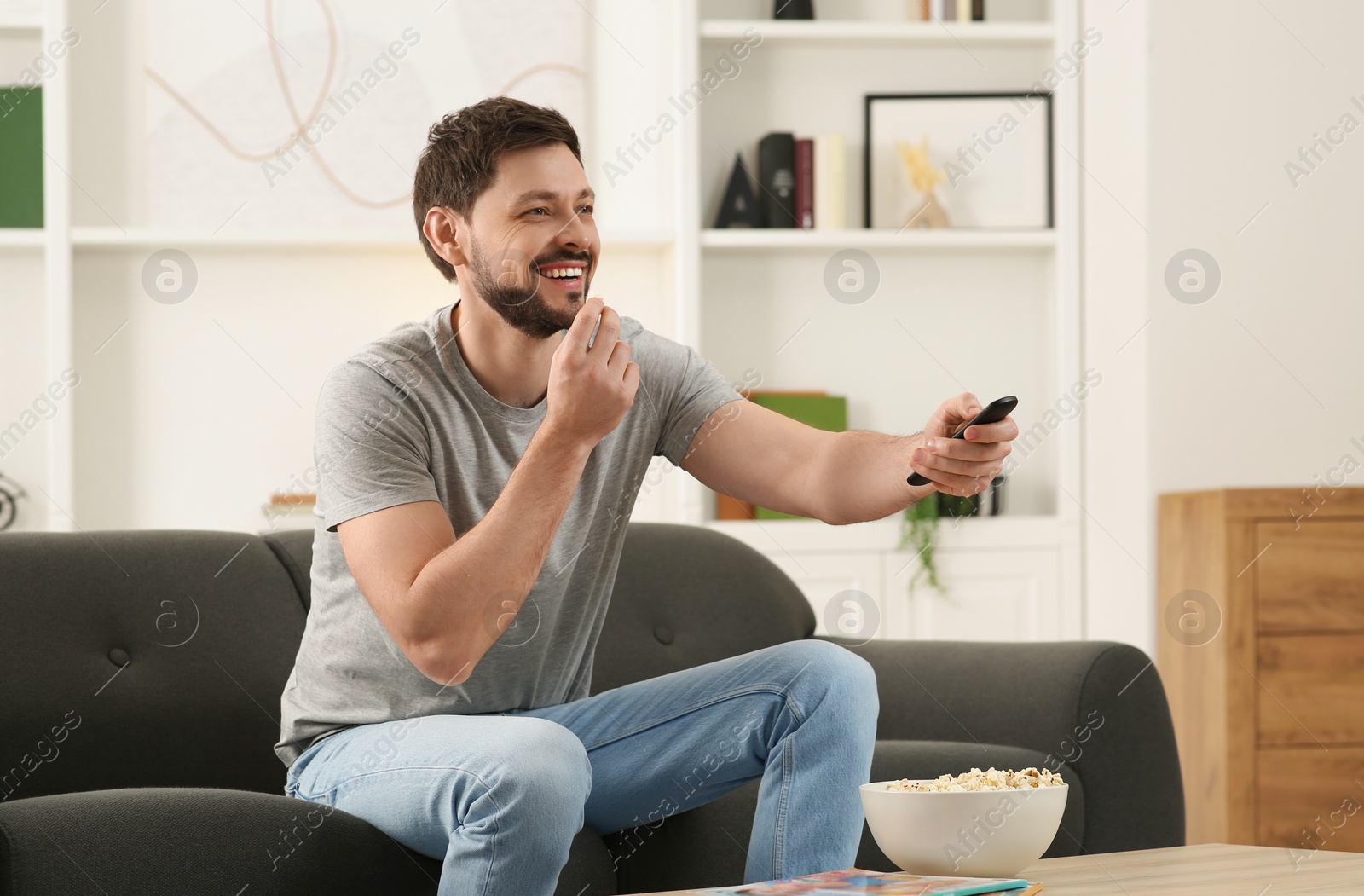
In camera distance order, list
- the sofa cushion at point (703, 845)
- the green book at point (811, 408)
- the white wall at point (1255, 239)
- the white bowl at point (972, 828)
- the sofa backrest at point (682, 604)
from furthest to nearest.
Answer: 1. the green book at point (811, 408)
2. the white wall at point (1255, 239)
3. the sofa backrest at point (682, 604)
4. the sofa cushion at point (703, 845)
5. the white bowl at point (972, 828)

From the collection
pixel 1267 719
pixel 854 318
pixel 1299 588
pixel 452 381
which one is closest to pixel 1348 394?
pixel 1299 588

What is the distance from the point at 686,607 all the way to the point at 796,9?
2.04 metres

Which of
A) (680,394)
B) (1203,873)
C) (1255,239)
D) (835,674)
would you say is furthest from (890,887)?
(1255,239)

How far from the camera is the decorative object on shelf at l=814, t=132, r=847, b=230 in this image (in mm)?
3451

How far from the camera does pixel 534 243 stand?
62.3 inches

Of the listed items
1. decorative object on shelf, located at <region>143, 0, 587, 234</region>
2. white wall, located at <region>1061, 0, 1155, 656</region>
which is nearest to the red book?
decorative object on shelf, located at <region>143, 0, 587, 234</region>

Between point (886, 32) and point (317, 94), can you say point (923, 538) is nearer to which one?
point (886, 32)

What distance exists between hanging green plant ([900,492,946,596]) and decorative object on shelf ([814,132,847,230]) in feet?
2.47

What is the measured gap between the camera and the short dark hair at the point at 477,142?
63.5 inches

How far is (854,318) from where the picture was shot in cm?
359

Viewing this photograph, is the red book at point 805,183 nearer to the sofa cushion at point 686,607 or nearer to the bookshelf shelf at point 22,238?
the sofa cushion at point 686,607

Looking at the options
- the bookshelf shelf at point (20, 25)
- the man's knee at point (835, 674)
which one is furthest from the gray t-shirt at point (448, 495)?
the bookshelf shelf at point (20, 25)

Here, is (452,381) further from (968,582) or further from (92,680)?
(968,582)

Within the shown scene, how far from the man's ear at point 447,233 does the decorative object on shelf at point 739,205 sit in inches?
71.7
